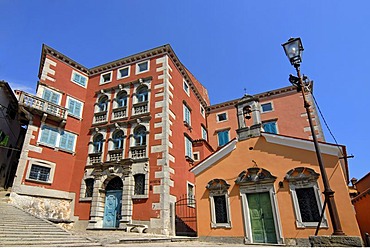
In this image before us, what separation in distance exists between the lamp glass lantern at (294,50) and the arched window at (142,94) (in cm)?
1218

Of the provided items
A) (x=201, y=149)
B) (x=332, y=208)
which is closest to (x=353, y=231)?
(x=332, y=208)

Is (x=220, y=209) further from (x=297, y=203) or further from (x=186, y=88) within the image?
(x=186, y=88)

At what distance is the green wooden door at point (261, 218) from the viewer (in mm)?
10664

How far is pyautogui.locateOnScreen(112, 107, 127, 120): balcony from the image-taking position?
688 inches

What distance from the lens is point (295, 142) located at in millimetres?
11133

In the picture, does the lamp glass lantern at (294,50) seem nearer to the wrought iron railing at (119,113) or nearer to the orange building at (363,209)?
the orange building at (363,209)

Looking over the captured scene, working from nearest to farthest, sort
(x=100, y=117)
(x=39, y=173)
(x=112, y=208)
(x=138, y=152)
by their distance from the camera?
(x=112, y=208) < (x=39, y=173) < (x=138, y=152) < (x=100, y=117)

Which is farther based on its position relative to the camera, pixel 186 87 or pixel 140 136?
pixel 186 87

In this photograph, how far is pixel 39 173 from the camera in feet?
49.9

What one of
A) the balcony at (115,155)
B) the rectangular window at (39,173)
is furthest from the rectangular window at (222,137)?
the rectangular window at (39,173)

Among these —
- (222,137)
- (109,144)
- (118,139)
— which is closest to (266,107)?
(222,137)

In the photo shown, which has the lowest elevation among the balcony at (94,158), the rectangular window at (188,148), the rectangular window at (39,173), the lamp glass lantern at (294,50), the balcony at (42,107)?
the rectangular window at (39,173)

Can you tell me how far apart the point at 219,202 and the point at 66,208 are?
1083 cm

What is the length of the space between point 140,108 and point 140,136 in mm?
2341
